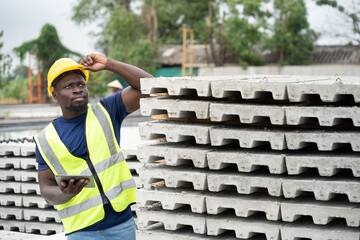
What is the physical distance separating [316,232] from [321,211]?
0.14m

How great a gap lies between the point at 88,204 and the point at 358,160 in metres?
1.96

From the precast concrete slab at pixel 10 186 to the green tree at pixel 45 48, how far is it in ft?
107

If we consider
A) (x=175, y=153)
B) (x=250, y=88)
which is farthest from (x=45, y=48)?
(x=250, y=88)

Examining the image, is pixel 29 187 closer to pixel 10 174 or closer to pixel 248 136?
pixel 10 174

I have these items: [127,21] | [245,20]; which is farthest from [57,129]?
[127,21]

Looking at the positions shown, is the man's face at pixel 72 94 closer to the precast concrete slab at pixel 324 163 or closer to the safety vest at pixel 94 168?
the safety vest at pixel 94 168

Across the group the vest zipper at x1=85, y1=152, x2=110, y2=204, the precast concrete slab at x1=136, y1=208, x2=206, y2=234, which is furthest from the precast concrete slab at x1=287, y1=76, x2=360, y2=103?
the vest zipper at x1=85, y1=152, x2=110, y2=204

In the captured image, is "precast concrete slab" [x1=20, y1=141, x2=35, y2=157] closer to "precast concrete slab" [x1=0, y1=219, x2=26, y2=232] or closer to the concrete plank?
"precast concrete slab" [x1=0, y1=219, x2=26, y2=232]

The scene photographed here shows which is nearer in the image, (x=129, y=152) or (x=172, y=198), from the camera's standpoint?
(x=172, y=198)

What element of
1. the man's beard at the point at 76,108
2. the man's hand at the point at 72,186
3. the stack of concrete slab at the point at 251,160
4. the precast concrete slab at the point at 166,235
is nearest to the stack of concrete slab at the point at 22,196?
the man's beard at the point at 76,108

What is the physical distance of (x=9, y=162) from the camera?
316 inches

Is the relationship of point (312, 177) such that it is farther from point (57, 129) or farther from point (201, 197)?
point (57, 129)

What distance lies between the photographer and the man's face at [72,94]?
4.39m

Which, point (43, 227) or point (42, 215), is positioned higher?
point (42, 215)
